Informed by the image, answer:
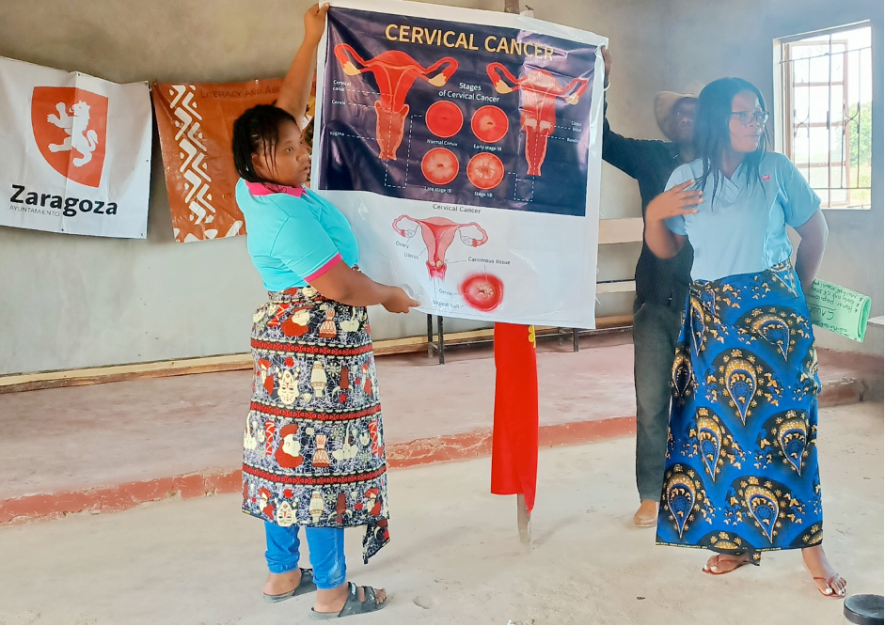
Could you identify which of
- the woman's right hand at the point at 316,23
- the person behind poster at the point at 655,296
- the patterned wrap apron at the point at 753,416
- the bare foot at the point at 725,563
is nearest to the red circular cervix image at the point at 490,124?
the person behind poster at the point at 655,296

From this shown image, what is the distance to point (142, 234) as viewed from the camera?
217 inches

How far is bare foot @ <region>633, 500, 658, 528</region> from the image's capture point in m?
2.98

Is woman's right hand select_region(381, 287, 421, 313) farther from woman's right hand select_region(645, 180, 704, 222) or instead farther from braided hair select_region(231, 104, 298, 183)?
woman's right hand select_region(645, 180, 704, 222)

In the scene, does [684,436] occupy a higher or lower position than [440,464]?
higher

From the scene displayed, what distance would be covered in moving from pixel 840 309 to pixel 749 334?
28cm

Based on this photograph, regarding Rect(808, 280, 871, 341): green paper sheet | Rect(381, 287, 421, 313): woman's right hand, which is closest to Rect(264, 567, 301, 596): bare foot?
Rect(381, 287, 421, 313): woman's right hand

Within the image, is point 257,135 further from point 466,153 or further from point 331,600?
point 331,600

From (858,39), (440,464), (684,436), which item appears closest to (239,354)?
(440,464)

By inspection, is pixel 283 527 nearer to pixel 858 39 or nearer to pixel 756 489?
pixel 756 489

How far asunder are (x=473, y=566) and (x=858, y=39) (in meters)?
4.53

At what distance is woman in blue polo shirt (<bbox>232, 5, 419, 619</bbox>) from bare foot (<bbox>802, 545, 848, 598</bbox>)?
4.27ft

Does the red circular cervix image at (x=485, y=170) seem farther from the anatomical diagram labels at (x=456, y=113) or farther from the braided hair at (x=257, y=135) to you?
the braided hair at (x=257, y=135)

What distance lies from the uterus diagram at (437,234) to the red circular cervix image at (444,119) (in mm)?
269

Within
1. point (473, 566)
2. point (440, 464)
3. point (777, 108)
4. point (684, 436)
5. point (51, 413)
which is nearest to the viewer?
point (684, 436)
